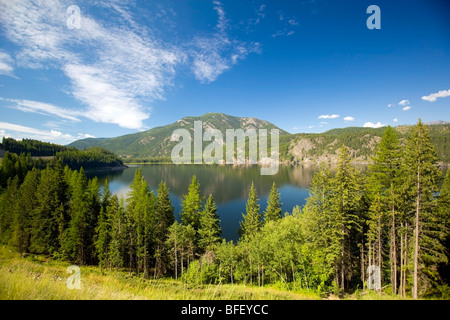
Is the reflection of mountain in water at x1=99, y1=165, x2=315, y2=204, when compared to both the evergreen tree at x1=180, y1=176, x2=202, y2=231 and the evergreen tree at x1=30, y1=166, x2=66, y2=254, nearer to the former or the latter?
the evergreen tree at x1=180, y1=176, x2=202, y2=231

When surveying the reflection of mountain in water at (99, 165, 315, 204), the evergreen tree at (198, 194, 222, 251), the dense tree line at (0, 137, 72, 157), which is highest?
the dense tree line at (0, 137, 72, 157)

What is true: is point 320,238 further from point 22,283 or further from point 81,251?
point 81,251

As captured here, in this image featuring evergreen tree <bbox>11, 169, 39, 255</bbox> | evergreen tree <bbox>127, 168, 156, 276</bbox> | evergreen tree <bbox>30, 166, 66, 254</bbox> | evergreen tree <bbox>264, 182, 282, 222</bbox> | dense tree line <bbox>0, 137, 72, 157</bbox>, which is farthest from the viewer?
dense tree line <bbox>0, 137, 72, 157</bbox>

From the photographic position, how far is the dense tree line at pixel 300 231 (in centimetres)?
1588

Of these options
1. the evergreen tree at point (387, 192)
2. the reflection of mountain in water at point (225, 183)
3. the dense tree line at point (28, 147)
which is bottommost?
the reflection of mountain in water at point (225, 183)

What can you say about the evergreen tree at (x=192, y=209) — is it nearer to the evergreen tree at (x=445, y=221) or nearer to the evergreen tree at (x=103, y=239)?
the evergreen tree at (x=103, y=239)

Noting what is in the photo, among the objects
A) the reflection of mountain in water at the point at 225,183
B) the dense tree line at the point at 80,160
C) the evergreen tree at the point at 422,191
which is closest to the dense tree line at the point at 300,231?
the evergreen tree at the point at 422,191

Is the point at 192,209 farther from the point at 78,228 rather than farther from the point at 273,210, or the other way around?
the point at 78,228

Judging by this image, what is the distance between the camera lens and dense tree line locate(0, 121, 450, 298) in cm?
1588

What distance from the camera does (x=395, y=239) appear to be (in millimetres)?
19016

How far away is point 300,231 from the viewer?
2434 centimetres

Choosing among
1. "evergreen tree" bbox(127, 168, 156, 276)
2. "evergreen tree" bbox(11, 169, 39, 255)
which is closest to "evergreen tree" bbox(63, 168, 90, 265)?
"evergreen tree" bbox(11, 169, 39, 255)
